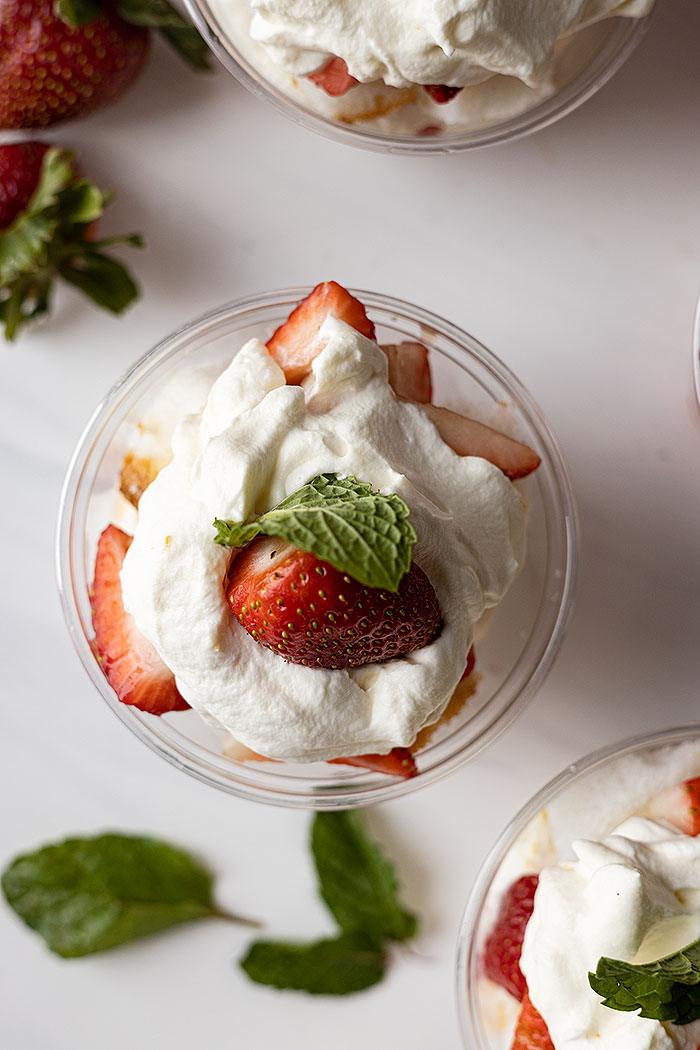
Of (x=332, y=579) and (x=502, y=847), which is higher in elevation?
(x=332, y=579)

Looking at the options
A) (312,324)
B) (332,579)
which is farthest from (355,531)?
(312,324)

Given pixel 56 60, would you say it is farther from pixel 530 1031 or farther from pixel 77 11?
pixel 530 1031

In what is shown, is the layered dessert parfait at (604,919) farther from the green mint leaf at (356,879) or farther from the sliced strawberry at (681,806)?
the green mint leaf at (356,879)

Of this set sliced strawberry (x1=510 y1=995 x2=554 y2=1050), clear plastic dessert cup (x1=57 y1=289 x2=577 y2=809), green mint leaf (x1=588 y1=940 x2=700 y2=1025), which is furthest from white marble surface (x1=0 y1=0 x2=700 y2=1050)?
green mint leaf (x1=588 y1=940 x2=700 y2=1025)

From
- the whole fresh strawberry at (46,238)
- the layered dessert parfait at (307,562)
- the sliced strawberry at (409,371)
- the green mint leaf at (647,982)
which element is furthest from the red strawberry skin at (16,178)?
the green mint leaf at (647,982)

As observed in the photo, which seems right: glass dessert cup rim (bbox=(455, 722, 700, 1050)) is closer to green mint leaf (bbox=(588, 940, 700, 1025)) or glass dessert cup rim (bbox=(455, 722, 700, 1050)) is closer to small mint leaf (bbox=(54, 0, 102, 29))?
green mint leaf (bbox=(588, 940, 700, 1025))

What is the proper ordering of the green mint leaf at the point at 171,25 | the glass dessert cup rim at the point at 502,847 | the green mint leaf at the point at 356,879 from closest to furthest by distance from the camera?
the glass dessert cup rim at the point at 502,847 → the green mint leaf at the point at 171,25 → the green mint leaf at the point at 356,879

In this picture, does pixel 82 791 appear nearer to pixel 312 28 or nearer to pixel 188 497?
pixel 188 497
